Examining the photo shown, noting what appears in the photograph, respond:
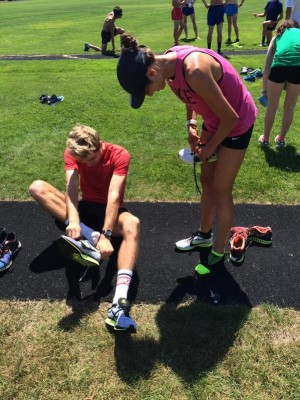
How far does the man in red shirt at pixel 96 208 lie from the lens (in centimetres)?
307

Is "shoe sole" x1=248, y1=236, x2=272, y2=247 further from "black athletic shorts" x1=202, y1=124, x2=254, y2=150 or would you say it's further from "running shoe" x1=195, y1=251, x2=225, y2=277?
"black athletic shorts" x1=202, y1=124, x2=254, y2=150

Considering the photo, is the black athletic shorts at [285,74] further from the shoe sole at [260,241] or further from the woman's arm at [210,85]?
the woman's arm at [210,85]

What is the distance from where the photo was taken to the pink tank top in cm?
269

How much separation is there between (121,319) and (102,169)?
1487 mm

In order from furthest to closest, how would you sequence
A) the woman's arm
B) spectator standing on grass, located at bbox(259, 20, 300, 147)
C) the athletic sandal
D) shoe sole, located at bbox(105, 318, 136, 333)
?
the athletic sandal
spectator standing on grass, located at bbox(259, 20, 300, 147)
shoe sole, located at bbox(105, 318, 136, 333)
the woman's arm

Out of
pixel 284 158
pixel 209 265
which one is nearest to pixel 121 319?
pixel 209 265

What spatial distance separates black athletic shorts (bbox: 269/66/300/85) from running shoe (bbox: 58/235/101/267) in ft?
11.9

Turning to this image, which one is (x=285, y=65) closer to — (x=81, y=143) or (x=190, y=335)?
(x=81, y=143)

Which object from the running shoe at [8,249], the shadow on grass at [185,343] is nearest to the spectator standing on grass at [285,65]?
the shadow on grass at [185,343]

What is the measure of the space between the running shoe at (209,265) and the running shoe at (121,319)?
88 centimetres

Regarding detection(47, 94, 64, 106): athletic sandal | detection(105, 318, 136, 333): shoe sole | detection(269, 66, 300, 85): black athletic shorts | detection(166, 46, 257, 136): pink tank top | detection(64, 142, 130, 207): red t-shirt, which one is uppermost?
detection(166, 46, 257, 136): pink tank top

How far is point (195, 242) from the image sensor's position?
384cm

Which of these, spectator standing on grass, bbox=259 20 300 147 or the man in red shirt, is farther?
spectator standing on grass, bbox=259 20 300 147

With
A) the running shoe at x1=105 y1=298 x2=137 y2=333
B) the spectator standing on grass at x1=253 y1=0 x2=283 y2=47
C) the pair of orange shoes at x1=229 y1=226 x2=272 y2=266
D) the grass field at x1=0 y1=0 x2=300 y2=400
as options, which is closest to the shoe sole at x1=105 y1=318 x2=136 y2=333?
the running shoe at x1=105 y1=298 x2=137 y2=333
